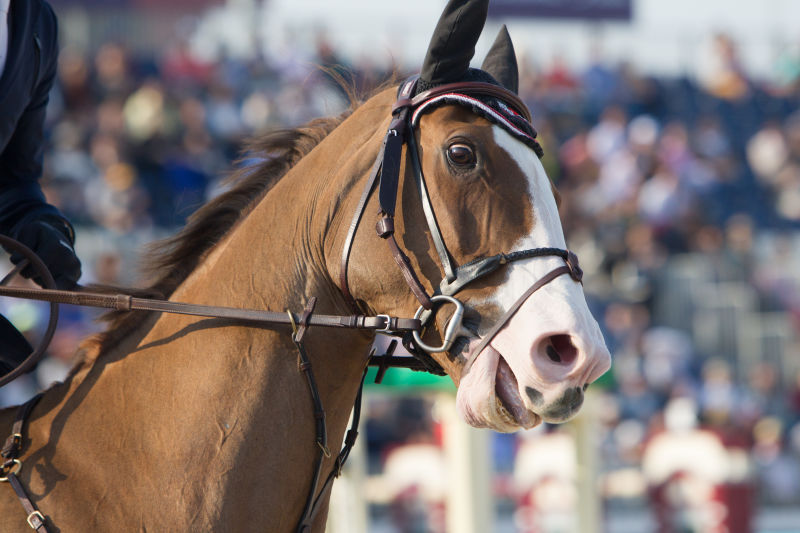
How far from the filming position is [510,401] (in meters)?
2.41

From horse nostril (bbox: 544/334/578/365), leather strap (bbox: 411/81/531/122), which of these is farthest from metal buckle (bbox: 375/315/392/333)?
leather strap (bbox: 411/81/531/122)

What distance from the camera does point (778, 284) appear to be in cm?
1320

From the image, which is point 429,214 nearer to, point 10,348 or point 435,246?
point 435,246

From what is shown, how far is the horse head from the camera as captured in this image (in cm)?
235

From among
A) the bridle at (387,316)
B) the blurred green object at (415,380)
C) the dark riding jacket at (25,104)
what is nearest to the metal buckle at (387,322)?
the bridle at (387,316)

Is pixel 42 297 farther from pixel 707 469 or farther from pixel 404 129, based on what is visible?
pixel 707 469

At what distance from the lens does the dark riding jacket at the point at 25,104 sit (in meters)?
2.95

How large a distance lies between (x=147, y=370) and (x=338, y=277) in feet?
2.03

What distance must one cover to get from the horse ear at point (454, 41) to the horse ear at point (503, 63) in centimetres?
33

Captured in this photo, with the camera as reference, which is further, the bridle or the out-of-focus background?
the out-of-focus background

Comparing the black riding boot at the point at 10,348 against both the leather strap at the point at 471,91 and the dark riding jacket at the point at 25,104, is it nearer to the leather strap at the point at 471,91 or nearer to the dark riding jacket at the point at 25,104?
the dark riding jacket at the point at 25,104

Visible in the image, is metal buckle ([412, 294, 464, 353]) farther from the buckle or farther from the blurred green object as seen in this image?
the blurred green object

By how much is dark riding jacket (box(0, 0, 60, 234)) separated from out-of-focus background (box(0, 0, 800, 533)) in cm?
144

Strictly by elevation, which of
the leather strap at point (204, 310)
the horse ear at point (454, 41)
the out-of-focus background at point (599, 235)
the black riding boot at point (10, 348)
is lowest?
the out-of-focus background at point (599, 235)
